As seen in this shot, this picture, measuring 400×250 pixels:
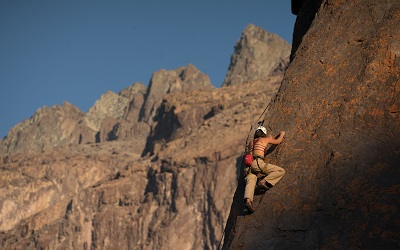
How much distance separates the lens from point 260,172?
1156 cm

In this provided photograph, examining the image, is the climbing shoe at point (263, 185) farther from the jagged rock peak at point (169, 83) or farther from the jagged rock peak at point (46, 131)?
the jagged rock peak at point (46, 131)

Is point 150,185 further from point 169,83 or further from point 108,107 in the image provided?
point 108,107

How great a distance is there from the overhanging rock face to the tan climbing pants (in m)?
0.14

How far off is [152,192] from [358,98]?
2469 inches

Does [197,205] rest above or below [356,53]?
above

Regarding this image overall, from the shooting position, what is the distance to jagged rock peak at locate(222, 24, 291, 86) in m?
146

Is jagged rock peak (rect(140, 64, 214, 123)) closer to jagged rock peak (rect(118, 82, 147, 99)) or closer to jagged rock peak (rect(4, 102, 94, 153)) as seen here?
jagged rock peak (rect(4, 102, 94, 153))

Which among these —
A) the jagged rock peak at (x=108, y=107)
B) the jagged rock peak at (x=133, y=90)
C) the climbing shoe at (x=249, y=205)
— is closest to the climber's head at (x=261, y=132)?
the climbing shoe at (x=249, y=205)

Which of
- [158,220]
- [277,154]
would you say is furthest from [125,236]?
[277,154]

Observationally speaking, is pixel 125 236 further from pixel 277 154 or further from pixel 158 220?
pixel 277 154

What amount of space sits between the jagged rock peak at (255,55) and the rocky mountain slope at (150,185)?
1754 inches

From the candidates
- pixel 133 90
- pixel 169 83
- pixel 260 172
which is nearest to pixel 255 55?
pixel 169 83

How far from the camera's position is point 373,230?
9.34 meters

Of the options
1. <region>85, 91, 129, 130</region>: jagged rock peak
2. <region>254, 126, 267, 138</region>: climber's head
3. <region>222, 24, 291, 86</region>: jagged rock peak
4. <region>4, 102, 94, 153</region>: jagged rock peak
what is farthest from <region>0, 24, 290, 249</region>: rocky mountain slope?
<region>85, 91, 129, 130</region>: jagged rock peak
